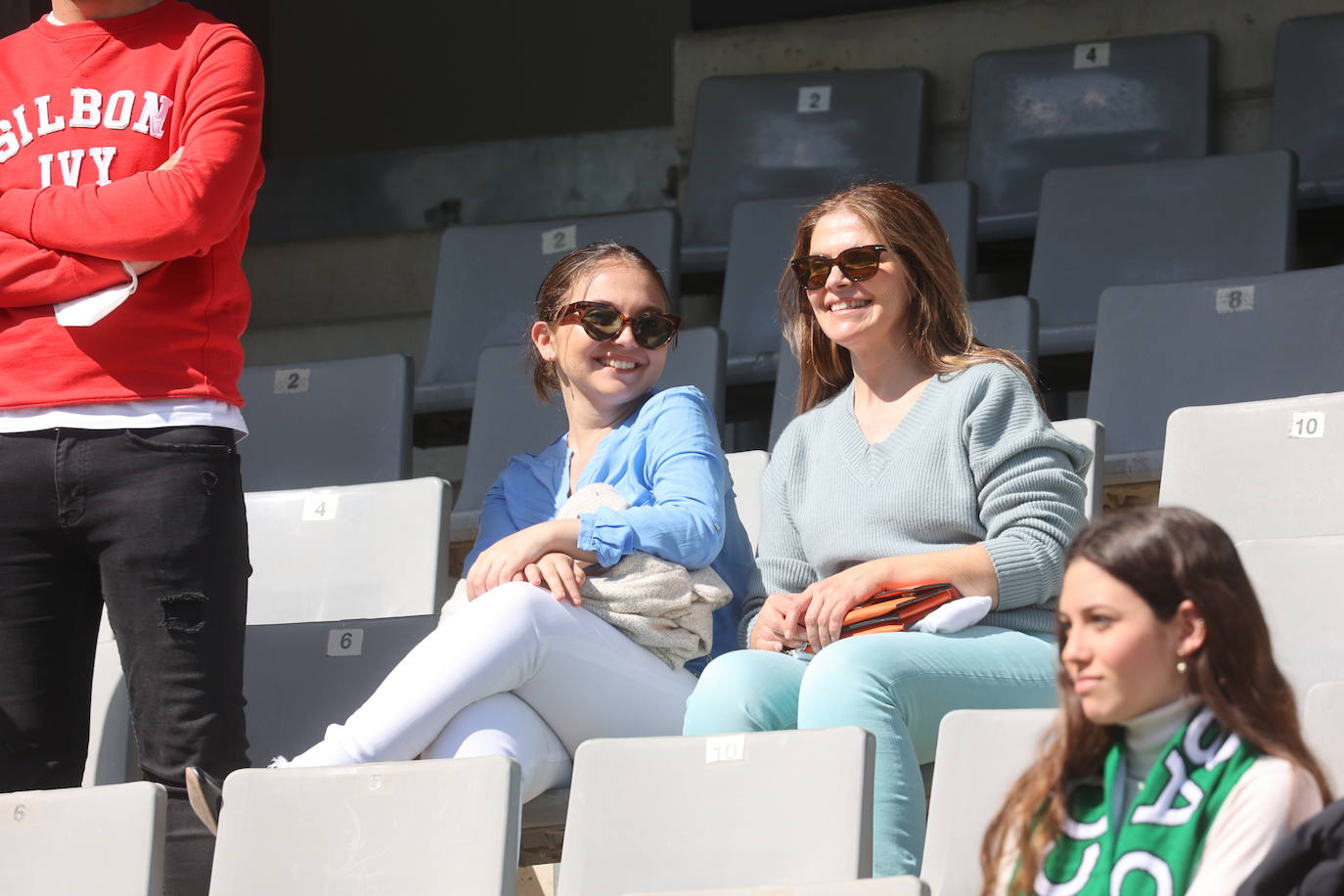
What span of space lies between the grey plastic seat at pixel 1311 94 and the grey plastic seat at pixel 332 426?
193 cm

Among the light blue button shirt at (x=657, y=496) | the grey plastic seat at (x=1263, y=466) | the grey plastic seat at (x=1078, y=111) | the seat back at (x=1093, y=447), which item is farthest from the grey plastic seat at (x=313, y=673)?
the grey plastic seat at (x=1078, y=111)

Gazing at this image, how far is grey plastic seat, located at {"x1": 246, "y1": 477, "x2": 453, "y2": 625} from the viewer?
8.58ft

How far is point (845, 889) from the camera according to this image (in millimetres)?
1432

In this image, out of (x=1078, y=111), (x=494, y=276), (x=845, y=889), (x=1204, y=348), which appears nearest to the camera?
(x=845, y=889)

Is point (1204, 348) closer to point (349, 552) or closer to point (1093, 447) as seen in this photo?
point (1093, 447)

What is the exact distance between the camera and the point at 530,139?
5043mm

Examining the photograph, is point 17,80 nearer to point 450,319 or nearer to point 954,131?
point 450,319

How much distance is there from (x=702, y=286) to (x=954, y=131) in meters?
0.80

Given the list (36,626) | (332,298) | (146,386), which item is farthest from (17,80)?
(332,298)

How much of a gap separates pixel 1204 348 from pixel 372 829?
1770mm

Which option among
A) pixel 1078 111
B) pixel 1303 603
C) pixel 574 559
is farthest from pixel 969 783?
pixel 1078 111

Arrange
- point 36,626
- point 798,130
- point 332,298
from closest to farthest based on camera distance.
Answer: point 36,626 < point 798,130 < point 332,298

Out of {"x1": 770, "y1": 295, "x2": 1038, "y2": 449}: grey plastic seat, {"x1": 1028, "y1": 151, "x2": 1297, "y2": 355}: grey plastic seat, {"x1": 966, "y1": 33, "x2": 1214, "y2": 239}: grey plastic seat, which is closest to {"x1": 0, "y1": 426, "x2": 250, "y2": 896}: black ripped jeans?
{"x1": 770, "y1": 295, "x2": 1038, "y2": 449}: grey plastic seat

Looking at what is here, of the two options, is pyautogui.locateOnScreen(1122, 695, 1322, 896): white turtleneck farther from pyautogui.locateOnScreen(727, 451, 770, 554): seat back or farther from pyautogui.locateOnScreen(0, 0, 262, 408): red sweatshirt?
pyautogui.locateOnScreen(727, 451, 770, 554): seat back
